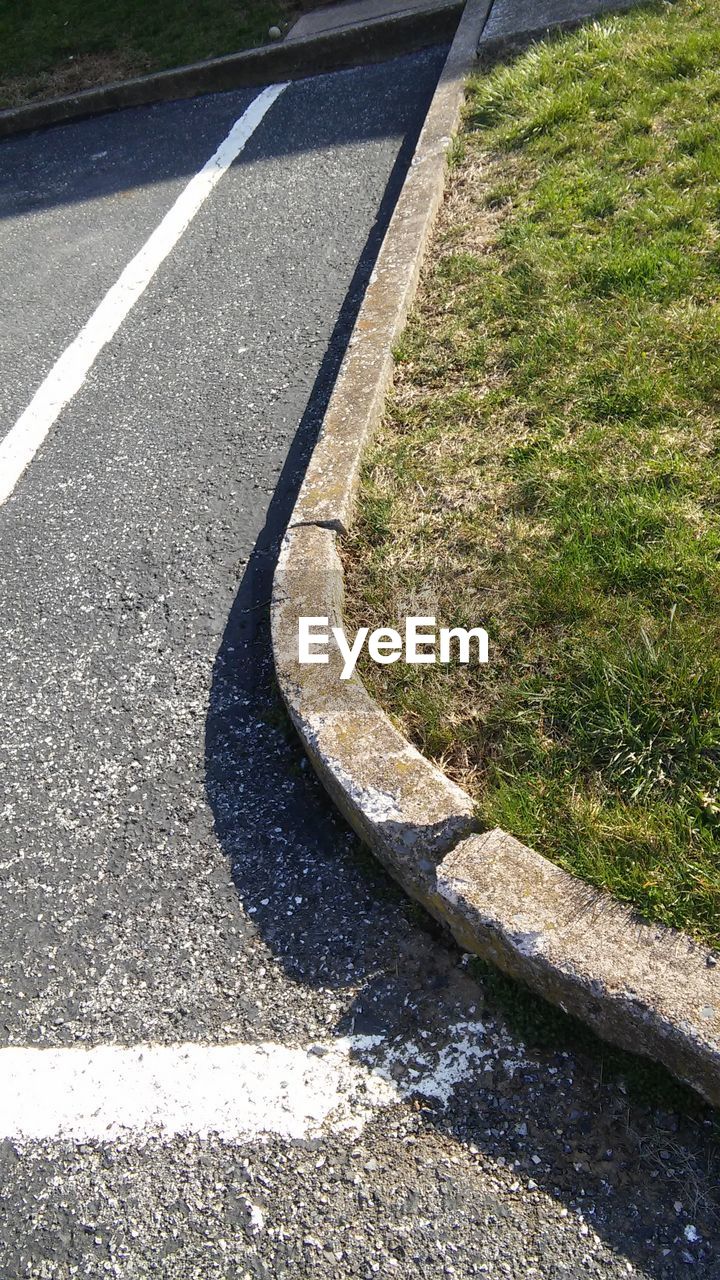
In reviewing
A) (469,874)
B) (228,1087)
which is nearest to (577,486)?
(469,874)

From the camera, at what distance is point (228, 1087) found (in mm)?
2100

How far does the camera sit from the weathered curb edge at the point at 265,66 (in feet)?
22.9

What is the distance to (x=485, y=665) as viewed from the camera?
2.76 m

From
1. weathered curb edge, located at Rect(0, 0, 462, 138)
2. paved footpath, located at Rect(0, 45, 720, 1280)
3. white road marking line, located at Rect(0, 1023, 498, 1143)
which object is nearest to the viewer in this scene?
paved footpath, located at Rect(0, 45, 720, 1280)

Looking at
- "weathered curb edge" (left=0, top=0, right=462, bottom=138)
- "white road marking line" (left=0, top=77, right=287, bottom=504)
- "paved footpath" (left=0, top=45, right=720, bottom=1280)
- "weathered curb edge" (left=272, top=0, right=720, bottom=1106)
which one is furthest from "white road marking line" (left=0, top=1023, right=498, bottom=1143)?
"weathered curb edge" (left=0, top=0, right=462, bottom=138)

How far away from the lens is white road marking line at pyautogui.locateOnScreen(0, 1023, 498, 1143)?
2.04m

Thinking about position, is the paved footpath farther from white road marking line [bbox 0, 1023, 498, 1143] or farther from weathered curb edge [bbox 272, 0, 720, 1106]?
weathered curb edge [bbox 272, 0, 720, 1106]

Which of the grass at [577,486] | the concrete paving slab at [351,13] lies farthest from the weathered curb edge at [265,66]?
the grass at [577,486]

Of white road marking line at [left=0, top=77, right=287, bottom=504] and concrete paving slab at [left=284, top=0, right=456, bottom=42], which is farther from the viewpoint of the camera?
concrete paving slab at [left=284, top=0, right=456, bottom=42]

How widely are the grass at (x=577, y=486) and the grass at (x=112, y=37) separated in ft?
12.9

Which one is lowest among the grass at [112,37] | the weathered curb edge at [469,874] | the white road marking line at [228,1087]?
the white road marking line at [228,1087]

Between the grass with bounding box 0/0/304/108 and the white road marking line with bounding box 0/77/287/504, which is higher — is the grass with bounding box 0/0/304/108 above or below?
above

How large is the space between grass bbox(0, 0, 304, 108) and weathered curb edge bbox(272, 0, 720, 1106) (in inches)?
248

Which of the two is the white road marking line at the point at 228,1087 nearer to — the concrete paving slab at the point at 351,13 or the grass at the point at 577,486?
the grass at the point at 577,486
